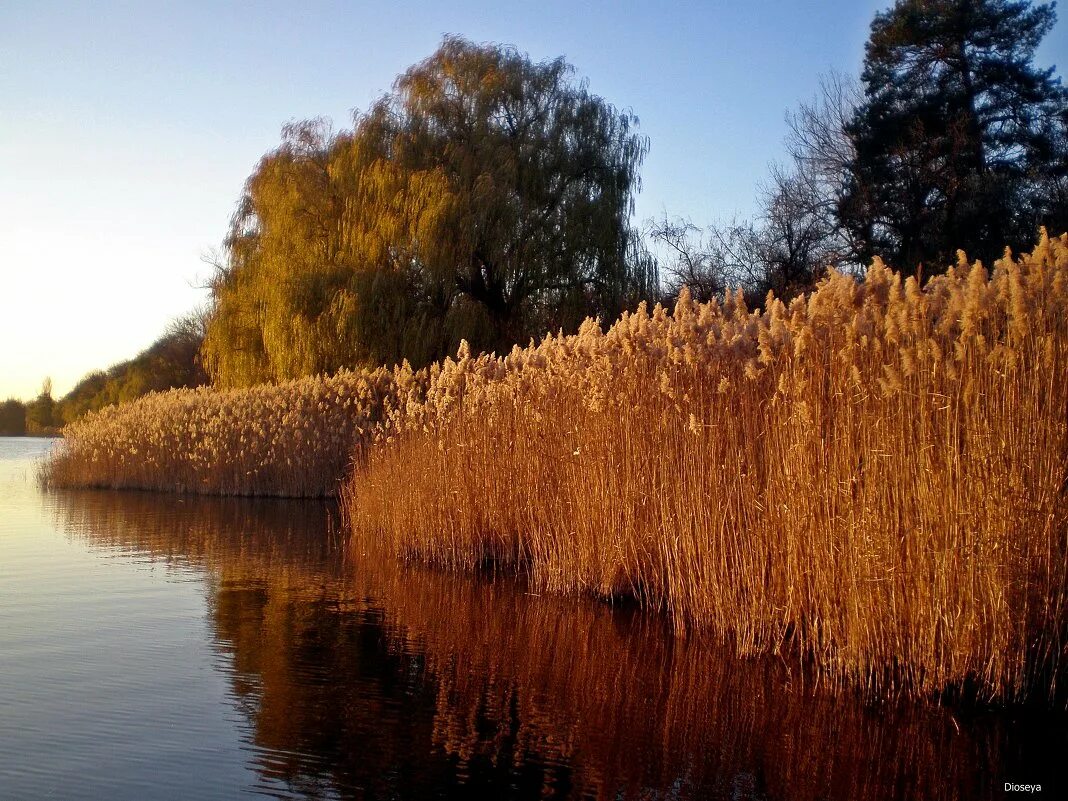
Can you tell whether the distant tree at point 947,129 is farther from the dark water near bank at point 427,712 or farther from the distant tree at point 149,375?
the distant tree at point 149,375

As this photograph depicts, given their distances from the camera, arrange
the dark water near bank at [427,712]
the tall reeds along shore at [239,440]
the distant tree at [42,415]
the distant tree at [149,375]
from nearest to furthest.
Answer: the dark water near bank at [427,712], the tall reeds along shore at [239,440], the distant tree at [149,375], the distant tree at [42,415]

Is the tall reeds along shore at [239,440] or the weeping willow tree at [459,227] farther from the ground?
the weeping willow tree at [459,227]

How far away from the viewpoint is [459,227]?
1867cm

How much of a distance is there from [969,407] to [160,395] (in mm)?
18362

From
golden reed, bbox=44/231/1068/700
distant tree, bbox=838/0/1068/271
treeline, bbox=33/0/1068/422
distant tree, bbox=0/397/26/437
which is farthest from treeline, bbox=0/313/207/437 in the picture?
golden reed, bbox=44/231/1068/700

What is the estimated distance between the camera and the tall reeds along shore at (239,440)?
51.1 ft

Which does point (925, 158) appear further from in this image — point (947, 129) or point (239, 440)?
point (239, 440)

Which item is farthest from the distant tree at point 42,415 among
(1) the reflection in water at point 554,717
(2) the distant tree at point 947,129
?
(1) the reflection in water at point 554,717

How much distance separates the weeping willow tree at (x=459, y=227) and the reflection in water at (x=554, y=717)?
11853 millimetres

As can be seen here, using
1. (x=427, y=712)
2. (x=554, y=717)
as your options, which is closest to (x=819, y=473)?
(x=554, y=717)

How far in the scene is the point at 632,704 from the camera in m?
4.85

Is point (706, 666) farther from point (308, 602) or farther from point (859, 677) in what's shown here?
point (308, 602)

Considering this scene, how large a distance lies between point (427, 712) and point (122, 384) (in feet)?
159

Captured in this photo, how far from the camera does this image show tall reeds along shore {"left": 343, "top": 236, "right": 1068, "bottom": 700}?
4320mm
